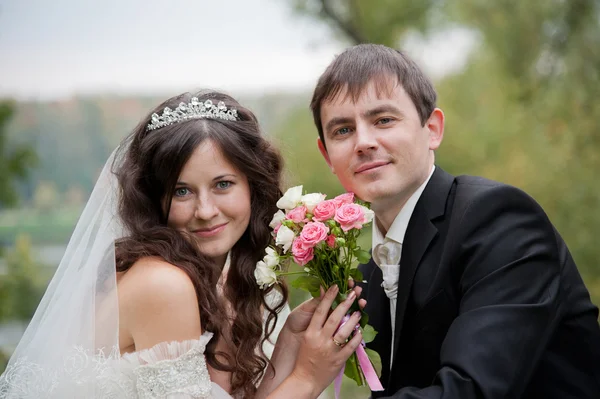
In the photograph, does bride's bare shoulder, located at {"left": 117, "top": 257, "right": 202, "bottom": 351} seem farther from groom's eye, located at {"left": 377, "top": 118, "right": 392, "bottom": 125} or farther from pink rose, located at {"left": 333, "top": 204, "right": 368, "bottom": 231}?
groom's eye, located at {"left": 377, "top": 118, "right": 392, "bottom": 125}

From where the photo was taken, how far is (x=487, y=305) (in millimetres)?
2746

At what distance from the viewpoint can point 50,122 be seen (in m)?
10.7

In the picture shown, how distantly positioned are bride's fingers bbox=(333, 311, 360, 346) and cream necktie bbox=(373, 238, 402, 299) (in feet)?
1.10

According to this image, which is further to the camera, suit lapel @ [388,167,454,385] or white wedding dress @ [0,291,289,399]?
suit lapel @ [388,167,454,385]

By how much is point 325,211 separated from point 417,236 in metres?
0.52

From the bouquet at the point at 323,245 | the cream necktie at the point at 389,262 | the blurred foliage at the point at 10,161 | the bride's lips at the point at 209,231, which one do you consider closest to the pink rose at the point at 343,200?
the bouquet at the point at 323,245

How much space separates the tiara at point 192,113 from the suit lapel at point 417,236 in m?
1.02

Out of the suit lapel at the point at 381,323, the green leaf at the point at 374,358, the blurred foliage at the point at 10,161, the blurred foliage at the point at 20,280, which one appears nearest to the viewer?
the green leaf at the point at 374,358

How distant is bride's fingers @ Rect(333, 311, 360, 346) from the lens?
9.78 feet

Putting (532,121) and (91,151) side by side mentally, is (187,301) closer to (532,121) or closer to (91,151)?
(91,151)

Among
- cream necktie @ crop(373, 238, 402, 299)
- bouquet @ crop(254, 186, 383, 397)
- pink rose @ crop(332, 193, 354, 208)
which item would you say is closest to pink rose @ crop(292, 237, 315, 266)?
bouquet @ crop(254, 186, 383, 397)

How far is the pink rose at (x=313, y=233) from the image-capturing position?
2795 millimetres

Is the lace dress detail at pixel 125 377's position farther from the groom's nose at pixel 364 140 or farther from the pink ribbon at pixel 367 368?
the groom's nose at pixel 364 140

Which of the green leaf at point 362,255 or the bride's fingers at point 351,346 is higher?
the green leaf at point 362,255
